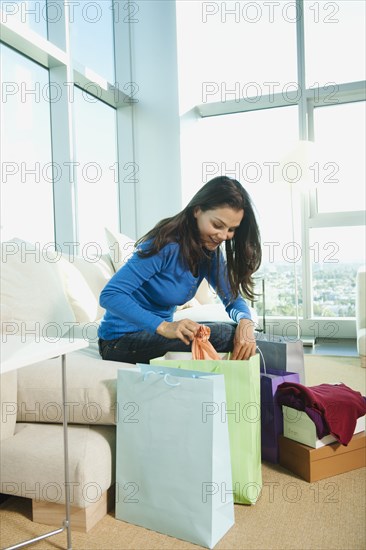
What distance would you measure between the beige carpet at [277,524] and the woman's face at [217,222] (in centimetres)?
79

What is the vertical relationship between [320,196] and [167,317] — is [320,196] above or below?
above

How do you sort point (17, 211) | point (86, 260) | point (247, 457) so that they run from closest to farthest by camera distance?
1. point (247, 457)
2. point (86, 260)
3. point (17, 211)

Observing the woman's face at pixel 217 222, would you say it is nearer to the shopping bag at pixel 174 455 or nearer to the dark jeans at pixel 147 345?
the dark jeans at pixel 147 345

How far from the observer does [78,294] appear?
2.27 metres

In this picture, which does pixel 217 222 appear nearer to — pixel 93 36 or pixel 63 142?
pixel 63 142

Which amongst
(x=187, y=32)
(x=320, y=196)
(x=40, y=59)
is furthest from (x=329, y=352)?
(x=187, y=32)

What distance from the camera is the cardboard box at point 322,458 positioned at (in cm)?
147

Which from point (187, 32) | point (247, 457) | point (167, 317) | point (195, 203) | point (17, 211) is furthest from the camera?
point (187, 32)

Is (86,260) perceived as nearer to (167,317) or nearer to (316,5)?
(167,317)

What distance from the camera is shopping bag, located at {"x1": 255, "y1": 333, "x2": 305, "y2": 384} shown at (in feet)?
5.39

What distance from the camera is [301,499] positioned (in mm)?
1367

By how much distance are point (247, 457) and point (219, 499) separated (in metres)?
0.16

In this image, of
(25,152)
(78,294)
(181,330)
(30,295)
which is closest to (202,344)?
(181,330)

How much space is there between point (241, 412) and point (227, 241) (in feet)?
2.29
